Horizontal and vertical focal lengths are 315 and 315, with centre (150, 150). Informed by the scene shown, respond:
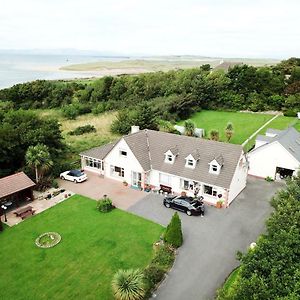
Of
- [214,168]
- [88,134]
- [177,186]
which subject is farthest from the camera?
[88,134]

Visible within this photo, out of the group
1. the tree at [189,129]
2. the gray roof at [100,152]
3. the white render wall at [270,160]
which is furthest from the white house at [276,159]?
the gray roof at [100,152]

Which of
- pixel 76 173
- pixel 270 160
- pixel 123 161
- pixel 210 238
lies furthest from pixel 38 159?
pixel 270 160

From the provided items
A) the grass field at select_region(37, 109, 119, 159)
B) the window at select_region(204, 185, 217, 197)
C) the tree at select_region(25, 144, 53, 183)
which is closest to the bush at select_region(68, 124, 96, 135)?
the grass field at select_region(37, 109, 119, 159)

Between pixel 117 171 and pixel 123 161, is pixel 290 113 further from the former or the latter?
pixel 123 161

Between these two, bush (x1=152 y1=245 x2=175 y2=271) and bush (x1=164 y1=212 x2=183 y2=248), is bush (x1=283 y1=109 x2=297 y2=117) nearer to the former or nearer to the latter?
bush (x1=164 y1=212 x2=183 y2=248)

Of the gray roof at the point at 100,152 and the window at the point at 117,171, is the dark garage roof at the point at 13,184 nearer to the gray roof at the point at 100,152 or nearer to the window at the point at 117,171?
the gray roof at the point at 100,152

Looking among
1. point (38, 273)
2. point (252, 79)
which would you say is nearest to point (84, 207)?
point (38, 273)
